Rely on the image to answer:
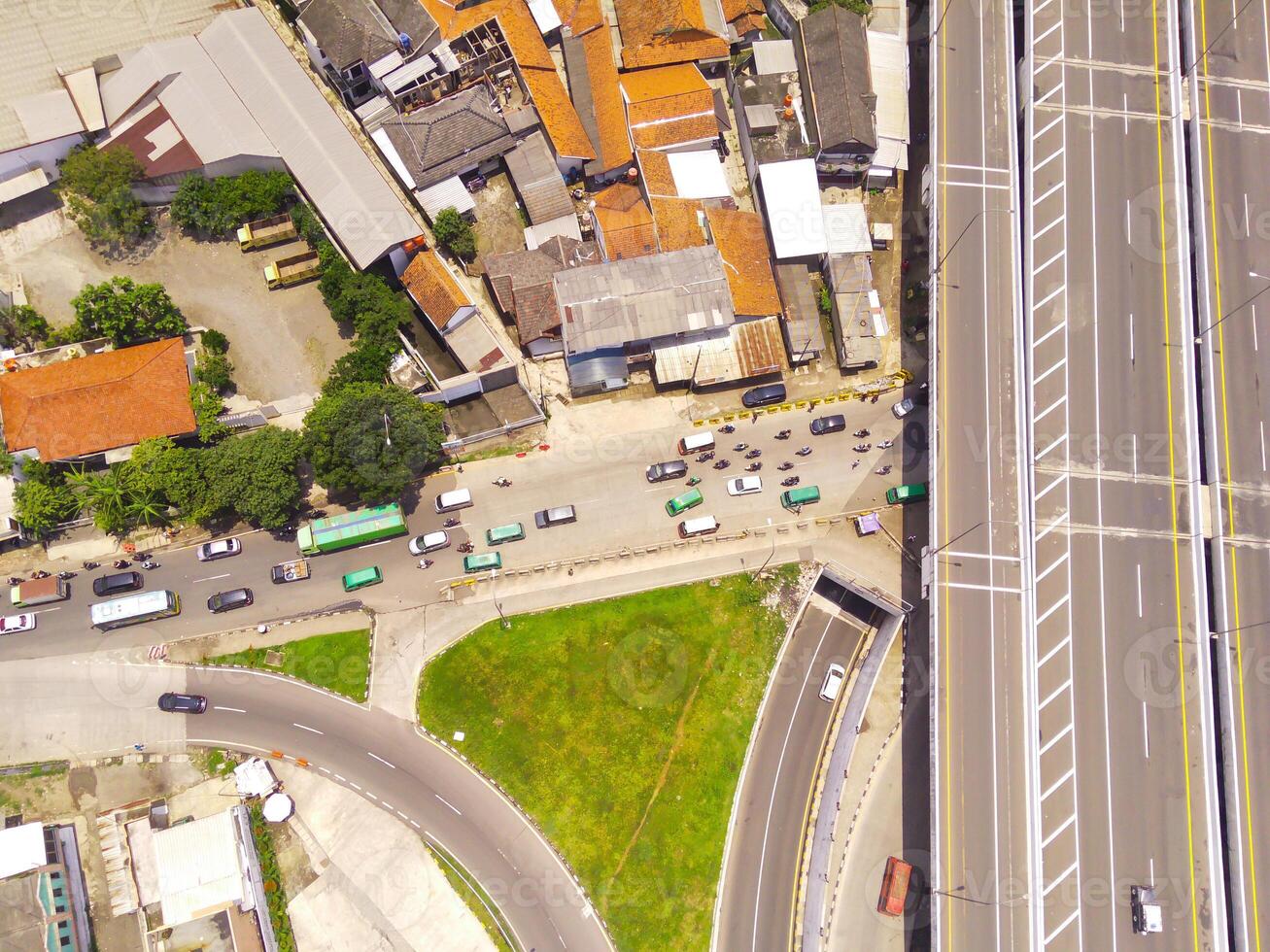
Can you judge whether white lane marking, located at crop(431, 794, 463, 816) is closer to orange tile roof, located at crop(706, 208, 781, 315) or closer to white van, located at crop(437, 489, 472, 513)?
white van, located at crop(437, 489, 472, 513)

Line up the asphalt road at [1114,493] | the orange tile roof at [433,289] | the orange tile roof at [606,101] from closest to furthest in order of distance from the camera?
the asphalt road at [1114,493] < the orange tile roof at [433,289] < the orange tile roof at [606,101]

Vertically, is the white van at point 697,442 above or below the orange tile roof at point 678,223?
below

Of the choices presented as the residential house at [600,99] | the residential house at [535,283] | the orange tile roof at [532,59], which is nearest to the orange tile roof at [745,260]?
the residential house at [600,99]

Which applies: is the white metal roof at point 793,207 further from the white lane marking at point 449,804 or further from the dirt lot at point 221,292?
the white lane marking at point 449,804

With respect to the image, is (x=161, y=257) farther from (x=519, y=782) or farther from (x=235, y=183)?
(x=519, y=782)

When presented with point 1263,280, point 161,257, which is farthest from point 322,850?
point 1263,280

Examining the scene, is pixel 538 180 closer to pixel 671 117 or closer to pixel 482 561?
pixel 671 117

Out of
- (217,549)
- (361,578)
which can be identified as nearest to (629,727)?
(361,578)
